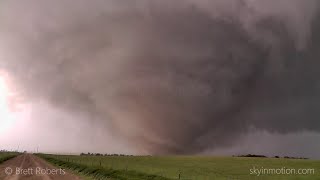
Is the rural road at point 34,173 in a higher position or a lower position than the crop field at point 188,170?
lower

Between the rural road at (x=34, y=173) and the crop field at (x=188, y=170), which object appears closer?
the rural road at (x=34, y=173)

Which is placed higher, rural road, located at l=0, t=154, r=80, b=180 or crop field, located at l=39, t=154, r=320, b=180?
crop field, located at l=39, t=154, r=320, b=180

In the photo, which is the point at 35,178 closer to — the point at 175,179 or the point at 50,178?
the point at 50,178

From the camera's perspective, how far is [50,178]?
149 feet

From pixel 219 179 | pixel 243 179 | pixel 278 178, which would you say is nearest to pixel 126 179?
pixel 219 179

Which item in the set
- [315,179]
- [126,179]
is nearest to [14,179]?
[126,179]

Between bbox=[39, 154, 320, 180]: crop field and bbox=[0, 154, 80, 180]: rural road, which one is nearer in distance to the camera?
bbox=[0, 154, 80, 180]: rural road

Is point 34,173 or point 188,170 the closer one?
point 34,173

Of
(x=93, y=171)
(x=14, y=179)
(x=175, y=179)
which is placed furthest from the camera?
(x=93, y=171)

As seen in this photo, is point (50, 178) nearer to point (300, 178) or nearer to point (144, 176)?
point (144, 176)

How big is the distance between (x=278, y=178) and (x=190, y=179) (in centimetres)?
1471

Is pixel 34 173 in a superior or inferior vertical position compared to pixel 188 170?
inferior

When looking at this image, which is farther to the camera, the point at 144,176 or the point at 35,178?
the point at 144,176

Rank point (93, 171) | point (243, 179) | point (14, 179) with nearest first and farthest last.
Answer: point (14, 179) < point (243, 179) < point (93, 171)
